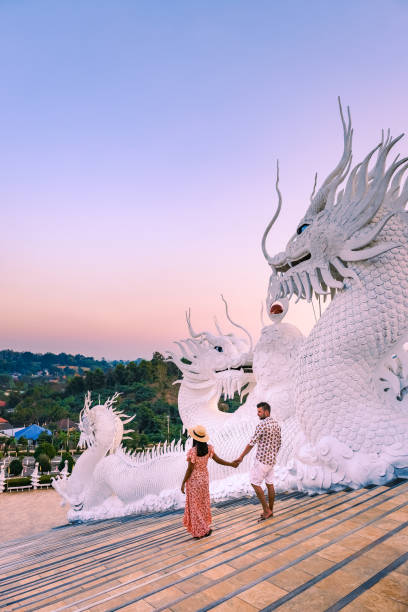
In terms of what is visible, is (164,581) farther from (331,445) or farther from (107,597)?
(331,445)

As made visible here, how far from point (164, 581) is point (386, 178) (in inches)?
147

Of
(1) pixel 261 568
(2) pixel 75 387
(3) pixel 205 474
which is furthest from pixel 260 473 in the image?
(2) pixel 75 387

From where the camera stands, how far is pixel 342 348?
141 inches

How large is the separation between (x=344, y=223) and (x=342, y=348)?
1.29m

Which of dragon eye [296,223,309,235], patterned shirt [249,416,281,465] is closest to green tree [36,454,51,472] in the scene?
dragon eye [296,223,309,235]

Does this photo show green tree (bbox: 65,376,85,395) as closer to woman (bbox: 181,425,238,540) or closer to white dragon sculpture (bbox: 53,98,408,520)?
white dragon sculpture (bbox: 53,98,408,520)

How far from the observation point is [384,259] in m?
3.65

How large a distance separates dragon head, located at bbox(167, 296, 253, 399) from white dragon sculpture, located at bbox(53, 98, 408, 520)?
853 mm

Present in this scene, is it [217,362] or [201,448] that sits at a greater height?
[217,362]

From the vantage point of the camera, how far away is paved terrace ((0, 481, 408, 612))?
59.7 inches

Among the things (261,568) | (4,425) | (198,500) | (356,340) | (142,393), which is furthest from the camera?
(142,393)

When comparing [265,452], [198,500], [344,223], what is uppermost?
[344,223]

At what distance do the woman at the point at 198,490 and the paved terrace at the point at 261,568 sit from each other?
0.09 m

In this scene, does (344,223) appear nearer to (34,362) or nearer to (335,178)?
(335,178)
